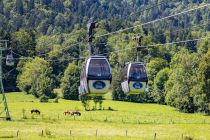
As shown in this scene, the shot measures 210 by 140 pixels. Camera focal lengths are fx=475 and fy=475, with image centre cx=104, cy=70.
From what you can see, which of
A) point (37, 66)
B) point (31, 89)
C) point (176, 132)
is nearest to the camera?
point (176, 132)

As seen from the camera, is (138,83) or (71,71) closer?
(138,83)

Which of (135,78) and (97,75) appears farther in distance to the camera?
(135,78)

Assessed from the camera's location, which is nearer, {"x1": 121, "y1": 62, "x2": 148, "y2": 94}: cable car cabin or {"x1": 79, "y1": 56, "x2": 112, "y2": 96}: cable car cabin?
{"x1": 79, "y1": 56, "x2": 112, "y2": 96}: cable car cabin

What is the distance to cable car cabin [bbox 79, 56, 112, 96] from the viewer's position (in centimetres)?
3003

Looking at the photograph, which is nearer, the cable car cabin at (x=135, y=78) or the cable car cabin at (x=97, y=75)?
the cable car cabin at (x=97, y=75)

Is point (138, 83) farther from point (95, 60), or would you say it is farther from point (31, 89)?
point (31, 89)

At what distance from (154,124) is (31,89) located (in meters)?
79.7

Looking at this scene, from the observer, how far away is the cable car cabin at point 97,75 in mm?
30031

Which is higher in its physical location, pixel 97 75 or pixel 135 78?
pixel 97 75

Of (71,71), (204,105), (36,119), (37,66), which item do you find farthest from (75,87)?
(36,119)

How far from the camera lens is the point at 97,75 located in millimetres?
30203

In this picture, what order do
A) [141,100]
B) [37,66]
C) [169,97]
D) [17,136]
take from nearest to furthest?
[17,136], [169,97], [141,100], [37,66]

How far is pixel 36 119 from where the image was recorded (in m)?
84.0

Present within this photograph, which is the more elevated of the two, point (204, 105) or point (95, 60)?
point (95, 60)
